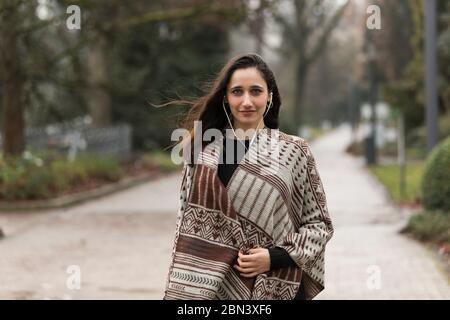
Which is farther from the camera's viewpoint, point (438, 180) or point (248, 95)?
point (438, 180)

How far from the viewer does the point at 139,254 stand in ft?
39.6

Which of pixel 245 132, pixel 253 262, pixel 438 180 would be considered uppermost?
pixel 245 132

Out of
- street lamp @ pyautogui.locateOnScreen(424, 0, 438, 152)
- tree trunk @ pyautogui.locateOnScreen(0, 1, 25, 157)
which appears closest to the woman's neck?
street lamp @ pyautogui.locateOnScreen(424, 0, 438, 152)

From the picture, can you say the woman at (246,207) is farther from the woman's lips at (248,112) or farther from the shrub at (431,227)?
the shrub at (431,227)

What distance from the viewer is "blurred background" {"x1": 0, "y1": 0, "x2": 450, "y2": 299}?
11383 millimetres

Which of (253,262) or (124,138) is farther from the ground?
(253,262)

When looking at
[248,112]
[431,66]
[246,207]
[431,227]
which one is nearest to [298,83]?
[431,66]

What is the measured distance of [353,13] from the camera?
50.8 m

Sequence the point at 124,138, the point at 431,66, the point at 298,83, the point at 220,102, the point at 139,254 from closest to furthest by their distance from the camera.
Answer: the point at 220,102
the point at 139,254
the point at 431,66
the point at 124,138
the point at 298,83

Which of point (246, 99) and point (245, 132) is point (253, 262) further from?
point (246, 99)

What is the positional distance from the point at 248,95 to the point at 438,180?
1006 cm

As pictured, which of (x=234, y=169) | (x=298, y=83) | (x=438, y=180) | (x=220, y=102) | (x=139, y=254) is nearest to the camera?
(x=234, y=169)

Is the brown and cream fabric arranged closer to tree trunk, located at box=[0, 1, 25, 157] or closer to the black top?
the black top

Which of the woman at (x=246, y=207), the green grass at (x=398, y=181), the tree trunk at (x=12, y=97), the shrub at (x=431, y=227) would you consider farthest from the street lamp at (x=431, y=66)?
the woman at (x=246, y=207)
